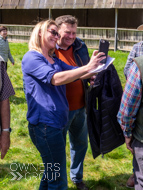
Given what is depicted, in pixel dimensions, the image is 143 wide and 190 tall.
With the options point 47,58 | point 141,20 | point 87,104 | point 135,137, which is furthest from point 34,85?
point 141,20

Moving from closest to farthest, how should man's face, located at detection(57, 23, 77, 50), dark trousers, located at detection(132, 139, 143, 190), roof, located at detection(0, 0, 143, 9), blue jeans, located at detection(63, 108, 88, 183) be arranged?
1. dark trousers, located at detection(132, 139, 143, 190)
2. man's face, located at detection(57, 23, 77, 50)
3. blue jeans, located at detection(63, 108, 88, 183)
4. roof, located at detection(0, 0, 143, 9)

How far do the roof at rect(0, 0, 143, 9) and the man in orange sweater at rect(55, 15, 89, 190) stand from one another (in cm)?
1130

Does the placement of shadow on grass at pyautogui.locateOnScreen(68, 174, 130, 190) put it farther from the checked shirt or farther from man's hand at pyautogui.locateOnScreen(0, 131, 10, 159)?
the checked shirt

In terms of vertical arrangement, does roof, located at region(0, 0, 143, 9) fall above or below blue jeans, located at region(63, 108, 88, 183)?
above

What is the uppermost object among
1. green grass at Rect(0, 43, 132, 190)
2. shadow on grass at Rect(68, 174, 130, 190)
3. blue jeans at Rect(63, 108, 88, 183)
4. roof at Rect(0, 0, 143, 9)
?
roof at Rect(0, 0, 143, 9)

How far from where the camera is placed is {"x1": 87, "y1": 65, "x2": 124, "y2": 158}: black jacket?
306 centimetres

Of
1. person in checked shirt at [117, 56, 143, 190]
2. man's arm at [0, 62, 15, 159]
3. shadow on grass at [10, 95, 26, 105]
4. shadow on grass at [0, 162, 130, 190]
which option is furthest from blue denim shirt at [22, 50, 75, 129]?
shadow on grass at [10, 95, 26, 105]

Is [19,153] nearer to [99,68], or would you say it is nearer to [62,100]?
[62,100]

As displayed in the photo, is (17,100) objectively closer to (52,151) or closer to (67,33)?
(67,33)

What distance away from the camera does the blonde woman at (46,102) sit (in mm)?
2631

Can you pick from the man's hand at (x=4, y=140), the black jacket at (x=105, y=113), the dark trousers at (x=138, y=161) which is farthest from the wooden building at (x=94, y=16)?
the dark trousers at (x=138, y=161)

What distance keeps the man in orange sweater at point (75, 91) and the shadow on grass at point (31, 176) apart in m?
0.24

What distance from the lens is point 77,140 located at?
3.56 m

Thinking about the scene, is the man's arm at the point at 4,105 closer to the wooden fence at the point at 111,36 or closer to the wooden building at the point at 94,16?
the wooden building at the point at 94,16
